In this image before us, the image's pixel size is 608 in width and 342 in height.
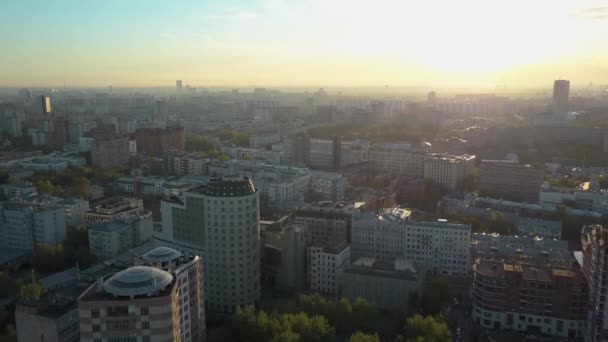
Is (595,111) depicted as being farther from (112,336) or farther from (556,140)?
(112,336)

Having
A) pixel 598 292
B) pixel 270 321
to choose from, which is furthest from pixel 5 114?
pixel 598 292

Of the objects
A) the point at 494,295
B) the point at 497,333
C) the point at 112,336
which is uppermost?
the point at 112,336

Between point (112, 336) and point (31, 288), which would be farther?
point (31, 288)

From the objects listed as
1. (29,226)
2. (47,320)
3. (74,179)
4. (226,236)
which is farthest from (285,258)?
(74,179)

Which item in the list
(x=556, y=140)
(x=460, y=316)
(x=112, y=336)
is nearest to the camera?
(x=112, y=336)

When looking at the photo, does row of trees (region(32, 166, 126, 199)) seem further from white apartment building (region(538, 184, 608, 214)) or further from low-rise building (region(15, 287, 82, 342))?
white apartment building (region(538, 184, 608, 214))

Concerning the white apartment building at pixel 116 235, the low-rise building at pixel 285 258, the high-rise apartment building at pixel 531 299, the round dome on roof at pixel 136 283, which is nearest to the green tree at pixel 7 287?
the white apartment building at pixel 116 235

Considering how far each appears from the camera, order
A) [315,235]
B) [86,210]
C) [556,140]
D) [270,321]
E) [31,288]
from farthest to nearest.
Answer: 1. [556,140]
2. [86,210]
3. [315,235]
4. [31,288]
5. [270,321]
